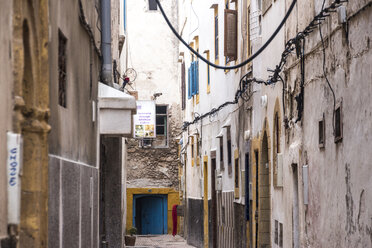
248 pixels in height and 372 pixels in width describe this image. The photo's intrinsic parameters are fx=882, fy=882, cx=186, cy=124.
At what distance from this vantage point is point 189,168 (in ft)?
100

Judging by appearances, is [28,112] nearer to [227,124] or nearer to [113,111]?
[113,111]

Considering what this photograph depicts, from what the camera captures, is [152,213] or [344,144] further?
[152,213]

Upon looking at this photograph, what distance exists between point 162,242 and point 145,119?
4.82 metres

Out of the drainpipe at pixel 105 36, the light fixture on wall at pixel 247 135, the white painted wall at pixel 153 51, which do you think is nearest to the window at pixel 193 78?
the white painted wall at pixel 153 51

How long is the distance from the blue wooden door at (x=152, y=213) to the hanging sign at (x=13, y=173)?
31.1m

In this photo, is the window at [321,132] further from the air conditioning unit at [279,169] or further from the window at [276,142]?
the window at [276,142]

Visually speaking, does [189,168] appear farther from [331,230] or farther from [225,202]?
[331,230]

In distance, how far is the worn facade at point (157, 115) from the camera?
36.6m

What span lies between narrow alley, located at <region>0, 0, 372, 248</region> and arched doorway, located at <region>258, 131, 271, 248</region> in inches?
0.9

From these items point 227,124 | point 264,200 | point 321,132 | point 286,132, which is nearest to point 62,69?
point 321,132

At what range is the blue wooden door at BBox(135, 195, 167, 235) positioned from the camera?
121 feet

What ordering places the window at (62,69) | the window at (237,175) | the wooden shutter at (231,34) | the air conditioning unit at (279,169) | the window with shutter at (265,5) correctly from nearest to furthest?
the window at (62,69), the air conditioning unit at (279,169), the window with shutter at (265,5), the window at (237,175), the wooden shutter at (231,34)

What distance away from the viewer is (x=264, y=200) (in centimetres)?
1605

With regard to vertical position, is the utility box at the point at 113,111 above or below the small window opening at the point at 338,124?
above
